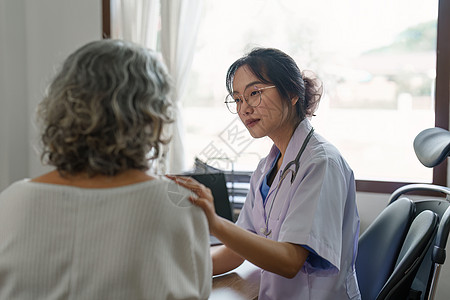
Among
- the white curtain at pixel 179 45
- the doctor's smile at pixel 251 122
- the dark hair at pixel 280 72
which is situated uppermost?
the white curtain at pixel 179 45

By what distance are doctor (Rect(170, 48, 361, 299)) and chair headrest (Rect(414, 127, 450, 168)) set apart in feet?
1.06

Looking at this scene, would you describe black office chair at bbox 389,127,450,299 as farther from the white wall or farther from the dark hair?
the white wall

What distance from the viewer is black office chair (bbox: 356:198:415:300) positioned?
1.54m

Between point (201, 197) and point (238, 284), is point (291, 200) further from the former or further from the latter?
point (201, 197)

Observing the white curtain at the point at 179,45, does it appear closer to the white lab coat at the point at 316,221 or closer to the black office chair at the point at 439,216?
the white lab coat at the point at 316,221

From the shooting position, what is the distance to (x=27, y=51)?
10.1 feet

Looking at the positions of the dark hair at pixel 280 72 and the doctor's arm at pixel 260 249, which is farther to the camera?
the dark hair at pixel 280 72

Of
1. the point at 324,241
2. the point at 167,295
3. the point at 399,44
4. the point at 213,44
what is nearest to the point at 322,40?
the point at 399,44

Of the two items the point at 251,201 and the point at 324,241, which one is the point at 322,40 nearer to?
the point at 251,201

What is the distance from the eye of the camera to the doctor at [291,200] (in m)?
1.26

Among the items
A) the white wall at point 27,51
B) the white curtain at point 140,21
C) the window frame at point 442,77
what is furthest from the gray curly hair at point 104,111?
the white wall at point 27,51

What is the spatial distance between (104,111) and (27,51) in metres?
2.57

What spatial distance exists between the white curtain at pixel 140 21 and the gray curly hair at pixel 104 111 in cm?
200

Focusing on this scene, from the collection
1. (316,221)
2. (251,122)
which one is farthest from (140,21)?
(316,221)
